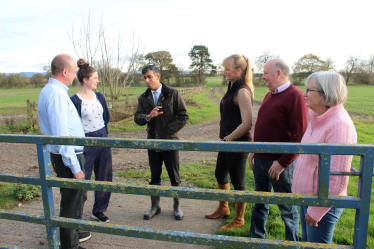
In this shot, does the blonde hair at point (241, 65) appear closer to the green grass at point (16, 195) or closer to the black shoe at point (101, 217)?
the black shoe at point (101, 217)

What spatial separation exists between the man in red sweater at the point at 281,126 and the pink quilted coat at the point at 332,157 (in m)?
0.34

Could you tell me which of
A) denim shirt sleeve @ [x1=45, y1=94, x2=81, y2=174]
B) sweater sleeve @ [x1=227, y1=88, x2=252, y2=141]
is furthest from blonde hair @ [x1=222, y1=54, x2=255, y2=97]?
denim shirt sleeve @ [x1=45, y1=94, x2=81, y2=174]

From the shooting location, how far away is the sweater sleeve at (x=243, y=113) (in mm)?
2854

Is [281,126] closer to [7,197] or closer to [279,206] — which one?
A: [279,206]

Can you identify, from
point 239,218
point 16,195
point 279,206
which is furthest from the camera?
point 16,195

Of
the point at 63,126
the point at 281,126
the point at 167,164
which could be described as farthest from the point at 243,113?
the point at 63,126

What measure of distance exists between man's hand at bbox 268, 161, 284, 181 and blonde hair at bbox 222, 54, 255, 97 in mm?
1073

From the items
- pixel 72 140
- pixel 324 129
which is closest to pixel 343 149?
pixel 324 129

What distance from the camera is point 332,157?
172 cm

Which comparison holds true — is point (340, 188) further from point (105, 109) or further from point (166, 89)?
point (105, 109)

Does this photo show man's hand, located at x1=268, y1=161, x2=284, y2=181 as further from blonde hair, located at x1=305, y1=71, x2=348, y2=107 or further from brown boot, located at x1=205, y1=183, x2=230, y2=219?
brown boot, located at x1=205, y1=183, x2=230, y2=219

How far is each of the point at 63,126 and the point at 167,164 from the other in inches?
64.1

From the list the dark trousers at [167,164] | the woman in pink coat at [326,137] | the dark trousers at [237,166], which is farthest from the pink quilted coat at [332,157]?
the dark trousers at [167,164]

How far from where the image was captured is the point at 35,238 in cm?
301
